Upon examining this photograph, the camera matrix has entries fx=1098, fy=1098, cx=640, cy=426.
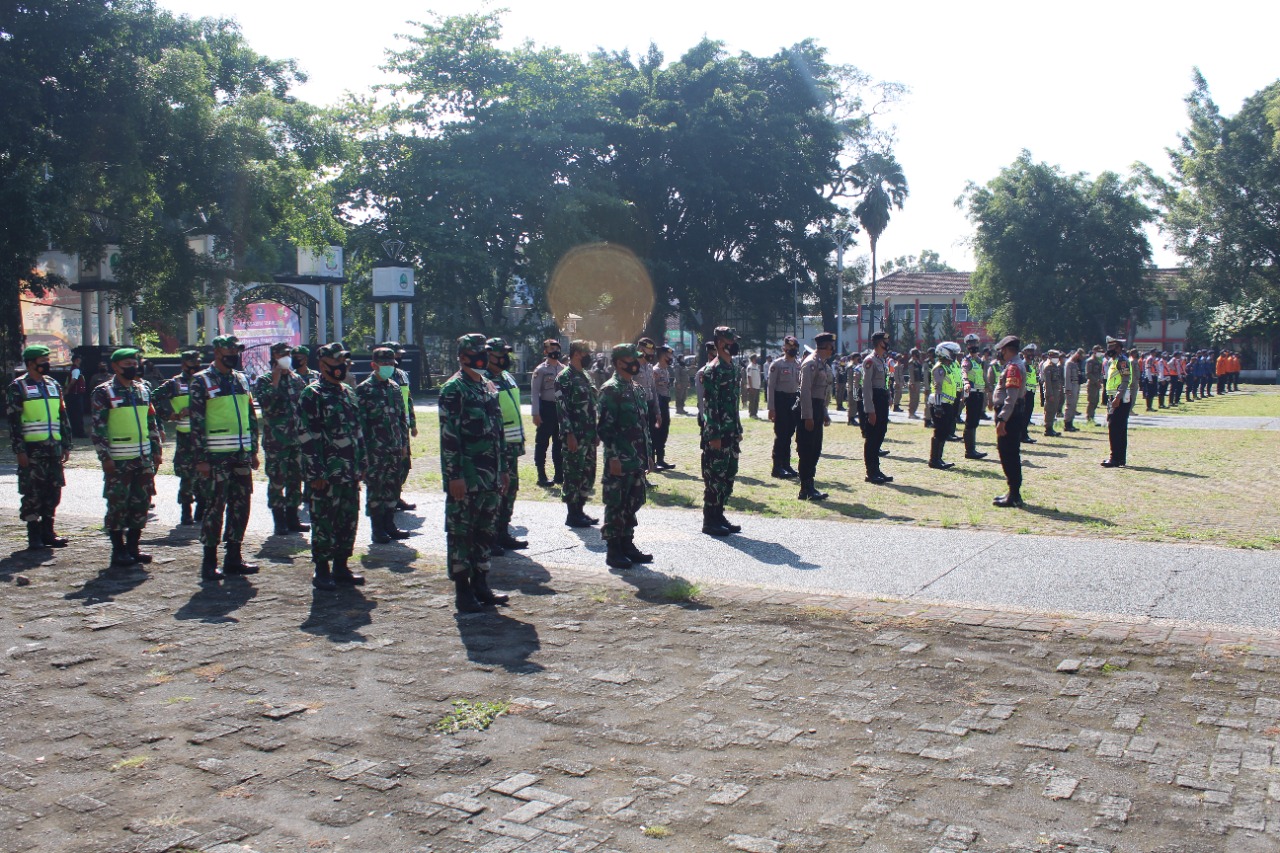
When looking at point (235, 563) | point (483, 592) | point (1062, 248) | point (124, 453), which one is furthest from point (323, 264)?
point (1062, 248)

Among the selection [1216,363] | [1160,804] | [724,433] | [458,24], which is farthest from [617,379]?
[1216,363]

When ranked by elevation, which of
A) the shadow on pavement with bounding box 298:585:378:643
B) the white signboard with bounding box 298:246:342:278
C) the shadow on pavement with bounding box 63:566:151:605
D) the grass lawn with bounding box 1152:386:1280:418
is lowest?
the shadow on pavement with bounding box 298:585:378:643

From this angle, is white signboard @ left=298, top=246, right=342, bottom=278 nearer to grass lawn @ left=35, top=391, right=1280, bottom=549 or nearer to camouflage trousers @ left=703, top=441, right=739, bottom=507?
grass lawn @ left=35, top=391, right=1280, bottom=549

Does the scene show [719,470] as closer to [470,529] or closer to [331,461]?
[470,529]

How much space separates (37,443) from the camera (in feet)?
32.6

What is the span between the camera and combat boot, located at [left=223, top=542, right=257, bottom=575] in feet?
28.5

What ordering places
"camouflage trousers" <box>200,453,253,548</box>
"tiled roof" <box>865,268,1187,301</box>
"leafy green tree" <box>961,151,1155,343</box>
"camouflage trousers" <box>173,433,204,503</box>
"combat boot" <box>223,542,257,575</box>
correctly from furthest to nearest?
"tiled roof" <box>865,268,1187,301</box>
"leafy green tree" <box>961,151,1155,343</box>
"camouflage trousers" <box>173,433,204,503</box>
"combat boot" <box>223,542,257,575</box>
"camouflage trousers" <box>200,453,253,548</box>

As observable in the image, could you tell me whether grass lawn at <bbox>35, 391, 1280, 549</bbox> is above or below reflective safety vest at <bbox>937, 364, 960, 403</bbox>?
below

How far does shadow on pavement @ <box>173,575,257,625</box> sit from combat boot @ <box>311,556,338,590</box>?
0.44 m

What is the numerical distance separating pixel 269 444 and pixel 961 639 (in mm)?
7005

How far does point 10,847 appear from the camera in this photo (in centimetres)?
389

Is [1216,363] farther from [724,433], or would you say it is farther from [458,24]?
[724,433]

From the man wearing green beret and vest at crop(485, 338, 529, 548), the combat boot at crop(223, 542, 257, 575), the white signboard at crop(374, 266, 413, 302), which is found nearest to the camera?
the man wearing green beret and vest at crop(485, 338, 529, 548)

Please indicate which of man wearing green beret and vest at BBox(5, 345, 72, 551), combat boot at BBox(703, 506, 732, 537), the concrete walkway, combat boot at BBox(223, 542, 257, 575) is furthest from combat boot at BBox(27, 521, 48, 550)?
combat boot at BBox(703, 506, 732, 537)
